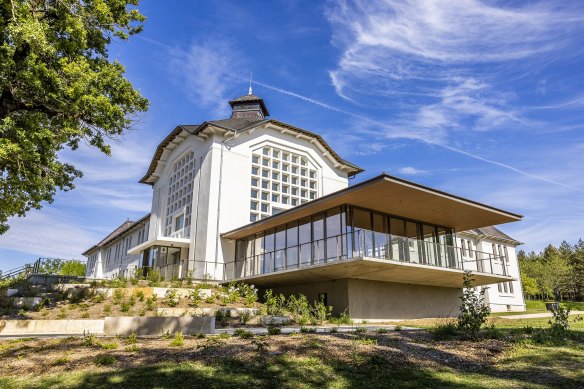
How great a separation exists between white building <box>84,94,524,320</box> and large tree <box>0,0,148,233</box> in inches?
367

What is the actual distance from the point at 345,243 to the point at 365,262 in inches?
86.9

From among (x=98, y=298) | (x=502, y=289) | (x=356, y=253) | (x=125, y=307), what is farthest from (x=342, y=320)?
(x=502, y=289)

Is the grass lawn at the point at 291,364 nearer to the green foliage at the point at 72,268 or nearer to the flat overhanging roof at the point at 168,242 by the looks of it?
the flat overhanging roof at the point at 168,242

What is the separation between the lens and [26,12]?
1221 centimetres

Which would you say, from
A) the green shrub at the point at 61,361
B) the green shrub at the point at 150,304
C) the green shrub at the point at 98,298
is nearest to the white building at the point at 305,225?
the green shrub at the point at 150,304

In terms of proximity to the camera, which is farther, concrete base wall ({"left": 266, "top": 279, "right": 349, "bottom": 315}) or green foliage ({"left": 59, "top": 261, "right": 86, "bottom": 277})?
green foliage ({"left": 59, "top": 261, "right": 86, "bottom": 277})

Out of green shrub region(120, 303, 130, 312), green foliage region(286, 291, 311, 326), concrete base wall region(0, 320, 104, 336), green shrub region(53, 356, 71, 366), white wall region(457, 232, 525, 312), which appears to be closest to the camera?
green shrub region(53, 356, 71, 366)

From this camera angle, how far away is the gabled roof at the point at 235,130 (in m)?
27.6

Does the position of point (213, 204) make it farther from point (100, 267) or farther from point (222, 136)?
point (100, 267)

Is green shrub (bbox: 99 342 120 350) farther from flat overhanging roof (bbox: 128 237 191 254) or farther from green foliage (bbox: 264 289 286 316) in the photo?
flat overhanging roof (bbox: 128 237 191 254)

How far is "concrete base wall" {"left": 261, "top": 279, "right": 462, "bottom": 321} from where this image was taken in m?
18.8

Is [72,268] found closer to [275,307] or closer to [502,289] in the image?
[275,307]

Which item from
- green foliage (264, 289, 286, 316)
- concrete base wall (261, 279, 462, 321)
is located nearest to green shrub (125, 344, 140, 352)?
green foliage (264, 289, 286, 316)

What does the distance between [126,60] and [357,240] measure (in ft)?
39.5
